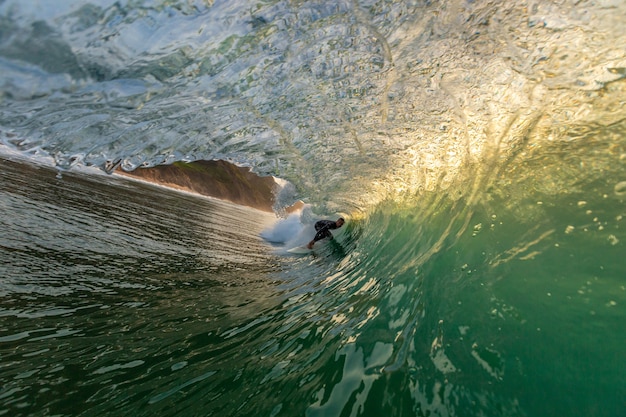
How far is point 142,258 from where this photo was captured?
267 inches

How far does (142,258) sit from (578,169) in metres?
7.26

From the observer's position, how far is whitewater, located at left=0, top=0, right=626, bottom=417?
2016 millimetres

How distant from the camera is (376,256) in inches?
235

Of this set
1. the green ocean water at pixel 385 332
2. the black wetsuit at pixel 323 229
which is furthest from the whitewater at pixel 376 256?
the black wetsuit at pixel 323 229

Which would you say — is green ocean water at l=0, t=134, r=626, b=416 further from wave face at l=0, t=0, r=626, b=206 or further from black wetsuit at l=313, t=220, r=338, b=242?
black wetsuit at l=313, t=220, r=338, b=242

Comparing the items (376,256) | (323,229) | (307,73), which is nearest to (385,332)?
(307,73)

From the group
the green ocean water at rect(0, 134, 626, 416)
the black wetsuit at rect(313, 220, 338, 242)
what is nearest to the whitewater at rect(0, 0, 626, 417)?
the green ocean water at rect(0, 134, 626, 416)

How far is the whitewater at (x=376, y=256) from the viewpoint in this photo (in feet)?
6.61

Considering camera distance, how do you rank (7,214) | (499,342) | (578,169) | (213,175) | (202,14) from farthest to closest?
(213,175) < (7,214) < (202,14) < (578,169) < (499,342)

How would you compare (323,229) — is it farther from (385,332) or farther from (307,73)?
(385,332)

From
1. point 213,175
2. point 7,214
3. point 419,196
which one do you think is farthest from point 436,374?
point 213,175

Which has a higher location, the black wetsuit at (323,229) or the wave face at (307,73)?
the wave face at (307,73)

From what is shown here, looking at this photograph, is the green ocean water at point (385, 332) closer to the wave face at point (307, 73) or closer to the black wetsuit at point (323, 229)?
the wave face at point (307, 73)

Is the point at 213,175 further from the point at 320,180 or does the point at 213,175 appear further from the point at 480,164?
the point at 480,164
